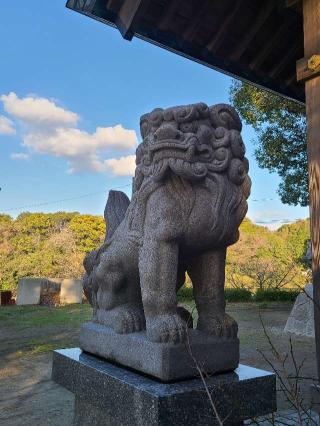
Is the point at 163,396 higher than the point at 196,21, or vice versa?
the point at 196,21

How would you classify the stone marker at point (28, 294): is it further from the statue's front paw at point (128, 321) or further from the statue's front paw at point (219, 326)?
the statue's front paw at point (219, 326)

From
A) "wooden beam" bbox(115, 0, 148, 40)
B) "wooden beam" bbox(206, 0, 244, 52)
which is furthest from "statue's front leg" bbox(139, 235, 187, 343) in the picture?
"wooden beam" bbox(206, 0, 244, 52)

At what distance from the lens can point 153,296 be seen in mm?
1926

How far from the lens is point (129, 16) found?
309cm

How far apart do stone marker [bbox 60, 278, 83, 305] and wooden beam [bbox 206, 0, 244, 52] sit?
1123 centimetres

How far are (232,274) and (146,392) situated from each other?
1650 cm

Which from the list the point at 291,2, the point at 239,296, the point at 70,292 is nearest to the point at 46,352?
the point at 291,2

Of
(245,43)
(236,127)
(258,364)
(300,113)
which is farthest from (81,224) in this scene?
(236,127)

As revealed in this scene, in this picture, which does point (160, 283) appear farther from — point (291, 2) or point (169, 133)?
point (291, 2)

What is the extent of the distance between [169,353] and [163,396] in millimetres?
197

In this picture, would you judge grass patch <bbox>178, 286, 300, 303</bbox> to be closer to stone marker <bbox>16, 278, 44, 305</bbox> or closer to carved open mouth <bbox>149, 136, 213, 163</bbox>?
stone marker <bbox>16, 278, 44, 305</bbox>

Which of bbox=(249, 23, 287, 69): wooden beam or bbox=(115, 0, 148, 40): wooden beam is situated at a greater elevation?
bbox=(249, 23, 287, 69): wooden beam

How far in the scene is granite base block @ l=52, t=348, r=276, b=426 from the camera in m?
1.67

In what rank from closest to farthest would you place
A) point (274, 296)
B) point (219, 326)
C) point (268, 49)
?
1. point (219, 326)
2. point (268, 49)
3. point (274, 296)
